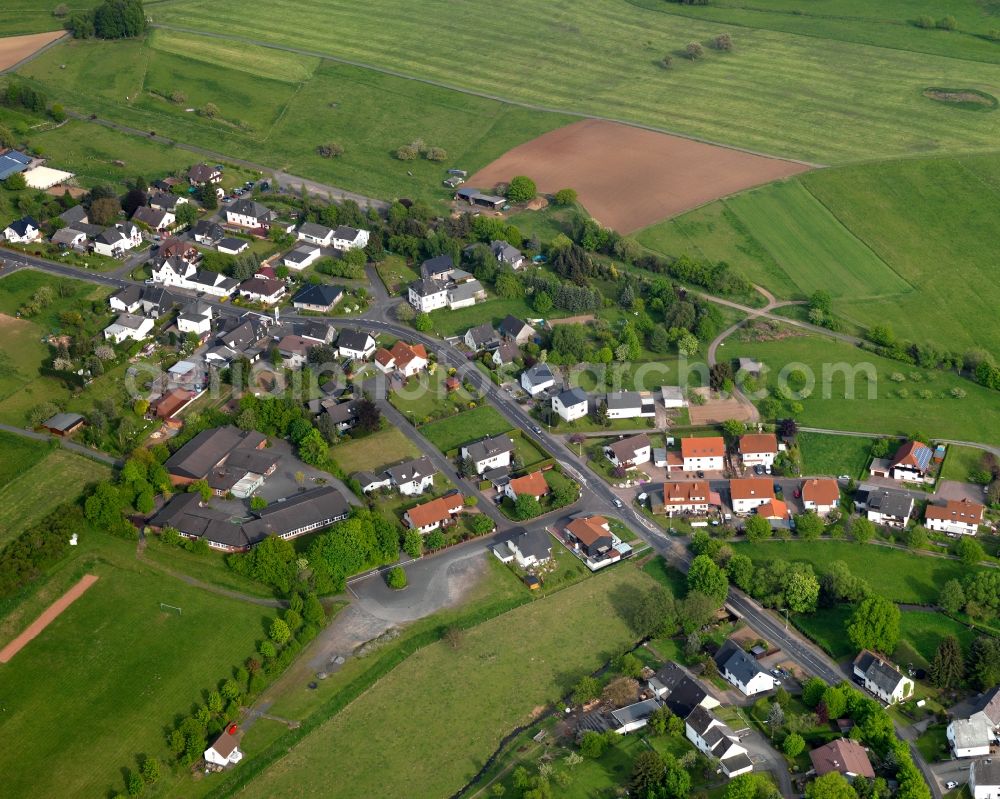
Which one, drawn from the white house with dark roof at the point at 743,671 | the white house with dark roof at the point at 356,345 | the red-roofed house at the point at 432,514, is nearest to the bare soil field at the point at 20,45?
the white house with dark roof at the point at 356,345

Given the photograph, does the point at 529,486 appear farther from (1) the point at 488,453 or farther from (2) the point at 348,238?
(2) the point at 348,238

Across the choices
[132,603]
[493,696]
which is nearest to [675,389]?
[493,696]

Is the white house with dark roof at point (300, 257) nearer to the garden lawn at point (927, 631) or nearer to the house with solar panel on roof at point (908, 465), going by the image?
the house with solar panel on roof at point (908, 465)

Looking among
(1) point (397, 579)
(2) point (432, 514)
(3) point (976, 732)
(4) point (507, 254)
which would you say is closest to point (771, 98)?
(4) point (507, 254)

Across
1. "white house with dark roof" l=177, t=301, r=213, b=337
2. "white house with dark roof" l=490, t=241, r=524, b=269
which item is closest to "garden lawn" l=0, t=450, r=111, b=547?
"white house with dark roof" l=177, t=301, r=213, b=337

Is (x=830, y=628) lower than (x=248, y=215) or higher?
lower

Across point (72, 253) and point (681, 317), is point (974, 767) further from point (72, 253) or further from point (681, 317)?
point (72, 253)

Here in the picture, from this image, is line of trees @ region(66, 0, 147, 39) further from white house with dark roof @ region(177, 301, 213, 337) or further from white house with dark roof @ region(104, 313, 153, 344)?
white house with dark roof @ region(177, 301, 213, 337)
